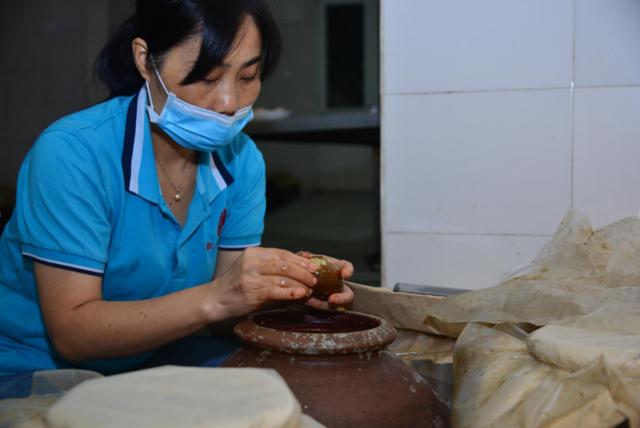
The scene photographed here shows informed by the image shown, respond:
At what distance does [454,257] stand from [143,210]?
1.47m

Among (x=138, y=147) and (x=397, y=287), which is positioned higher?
(x=138, y=147)

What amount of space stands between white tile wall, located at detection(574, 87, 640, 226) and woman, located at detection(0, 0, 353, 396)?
4.52ft


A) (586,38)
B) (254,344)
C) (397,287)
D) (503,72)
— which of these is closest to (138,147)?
(254,344)

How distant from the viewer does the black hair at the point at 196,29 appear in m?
2.19

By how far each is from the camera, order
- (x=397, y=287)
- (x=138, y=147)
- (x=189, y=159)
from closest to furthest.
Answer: (x=138, y=147) → (x=189, y=159) → (x=397, y=287)

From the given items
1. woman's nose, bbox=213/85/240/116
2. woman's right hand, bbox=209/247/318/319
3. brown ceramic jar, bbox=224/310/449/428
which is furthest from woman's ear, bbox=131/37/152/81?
brown ceramic jar, bbox=224/310/449/428

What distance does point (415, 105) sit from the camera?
3277 mm

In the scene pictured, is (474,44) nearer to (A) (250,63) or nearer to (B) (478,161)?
(B) (478,161)

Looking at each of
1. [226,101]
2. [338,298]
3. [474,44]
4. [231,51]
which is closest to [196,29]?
[231,51]

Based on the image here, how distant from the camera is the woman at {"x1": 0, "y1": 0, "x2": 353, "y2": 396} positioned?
2057 millimetres

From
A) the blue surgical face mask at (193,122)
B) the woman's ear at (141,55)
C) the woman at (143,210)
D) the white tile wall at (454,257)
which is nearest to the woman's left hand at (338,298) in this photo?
the woman at (143,210)

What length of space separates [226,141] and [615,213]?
1.65 metres

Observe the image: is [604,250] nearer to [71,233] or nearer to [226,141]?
[226,141]

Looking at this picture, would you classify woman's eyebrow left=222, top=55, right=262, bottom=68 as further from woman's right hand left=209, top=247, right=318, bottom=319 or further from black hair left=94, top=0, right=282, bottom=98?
woman's right hand left=209, top=247, right=318, bottom=319
